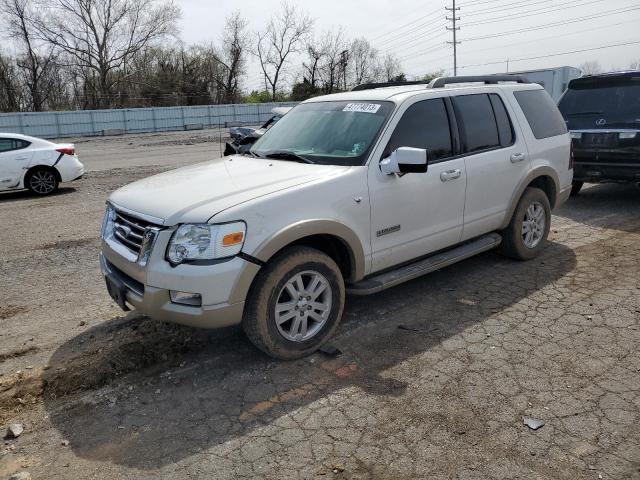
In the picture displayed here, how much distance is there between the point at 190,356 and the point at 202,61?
203 feet

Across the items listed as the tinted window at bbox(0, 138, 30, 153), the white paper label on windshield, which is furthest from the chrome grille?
the tinted window at bbox(0, 138, 30, 153)

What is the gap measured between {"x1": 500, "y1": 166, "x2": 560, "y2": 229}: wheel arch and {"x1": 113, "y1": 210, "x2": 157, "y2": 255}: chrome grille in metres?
3.58

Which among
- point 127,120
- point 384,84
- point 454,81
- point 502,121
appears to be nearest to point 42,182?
point 384,84

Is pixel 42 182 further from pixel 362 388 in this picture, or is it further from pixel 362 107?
pixel 362 388

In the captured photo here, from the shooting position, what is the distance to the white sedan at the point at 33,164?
11.1m

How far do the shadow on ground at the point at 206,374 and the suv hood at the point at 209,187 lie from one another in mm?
1127

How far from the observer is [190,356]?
400cm

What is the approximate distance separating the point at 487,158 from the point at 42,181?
999cm

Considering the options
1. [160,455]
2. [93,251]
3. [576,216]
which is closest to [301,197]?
[160,455]

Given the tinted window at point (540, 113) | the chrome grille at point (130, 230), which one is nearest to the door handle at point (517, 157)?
the tinted window at point (540, 113)

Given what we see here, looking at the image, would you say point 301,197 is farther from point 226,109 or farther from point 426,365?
point 226,109

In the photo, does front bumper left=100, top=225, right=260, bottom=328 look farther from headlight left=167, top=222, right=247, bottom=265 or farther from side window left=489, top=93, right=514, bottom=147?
side window left=489, top=93, right=514, bottom=147

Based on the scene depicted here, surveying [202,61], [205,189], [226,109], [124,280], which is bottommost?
[124,280]

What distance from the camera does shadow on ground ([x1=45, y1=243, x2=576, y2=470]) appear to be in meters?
3.11
